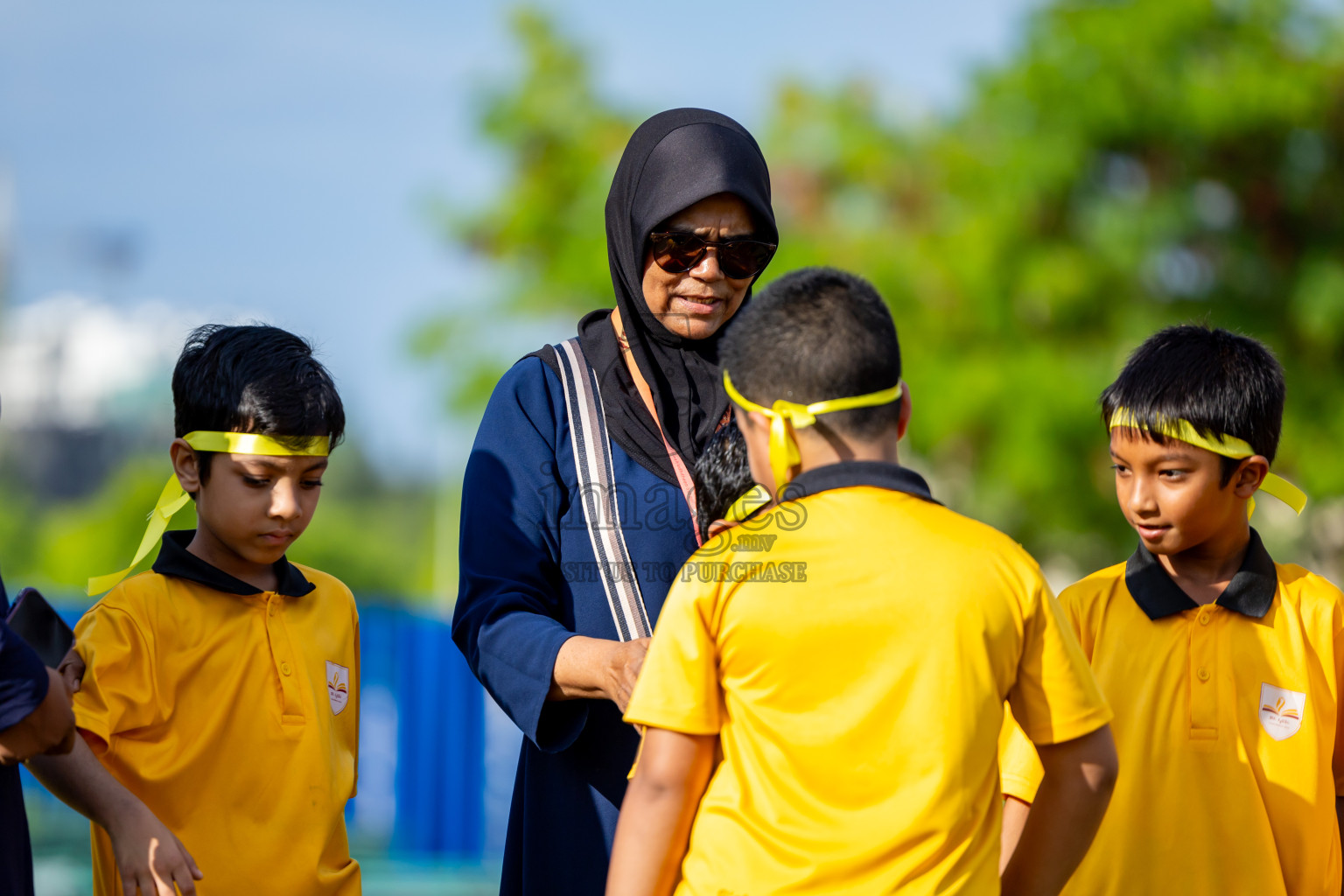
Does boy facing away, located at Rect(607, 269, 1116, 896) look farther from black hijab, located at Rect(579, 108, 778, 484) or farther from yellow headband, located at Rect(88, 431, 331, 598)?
yellow headband, located at Rect(88, 431, 331, 598)

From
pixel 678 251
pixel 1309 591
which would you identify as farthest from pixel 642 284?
pixel 1309 591

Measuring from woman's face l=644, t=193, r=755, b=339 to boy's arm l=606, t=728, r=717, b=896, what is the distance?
883mm

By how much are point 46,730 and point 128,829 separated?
25 cm

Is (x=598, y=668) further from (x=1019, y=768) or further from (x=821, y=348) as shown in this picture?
(x=1019, y=768)

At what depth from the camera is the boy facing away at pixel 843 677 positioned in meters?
1.73

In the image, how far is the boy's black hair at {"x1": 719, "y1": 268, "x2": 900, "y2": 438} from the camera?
73.9 inches

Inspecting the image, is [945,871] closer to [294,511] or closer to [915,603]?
[915,603]

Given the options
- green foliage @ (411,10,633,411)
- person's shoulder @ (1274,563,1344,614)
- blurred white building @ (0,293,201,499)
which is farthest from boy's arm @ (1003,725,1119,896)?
blurred white building @ (0,293,201,499)

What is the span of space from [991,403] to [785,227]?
14.1ft

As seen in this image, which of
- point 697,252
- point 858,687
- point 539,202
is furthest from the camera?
point 539,202

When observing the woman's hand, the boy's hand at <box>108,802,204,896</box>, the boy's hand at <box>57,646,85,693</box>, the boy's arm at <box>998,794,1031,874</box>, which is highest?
the woman's hand

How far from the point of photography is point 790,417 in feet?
6.13

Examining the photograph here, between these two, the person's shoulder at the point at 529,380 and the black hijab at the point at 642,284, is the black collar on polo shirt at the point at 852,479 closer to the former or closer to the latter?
the black hijab at the point at 642,284

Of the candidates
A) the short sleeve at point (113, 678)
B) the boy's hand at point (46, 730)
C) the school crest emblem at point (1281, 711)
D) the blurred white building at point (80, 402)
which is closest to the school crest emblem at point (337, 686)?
the short sleeve at point (113, 678)
